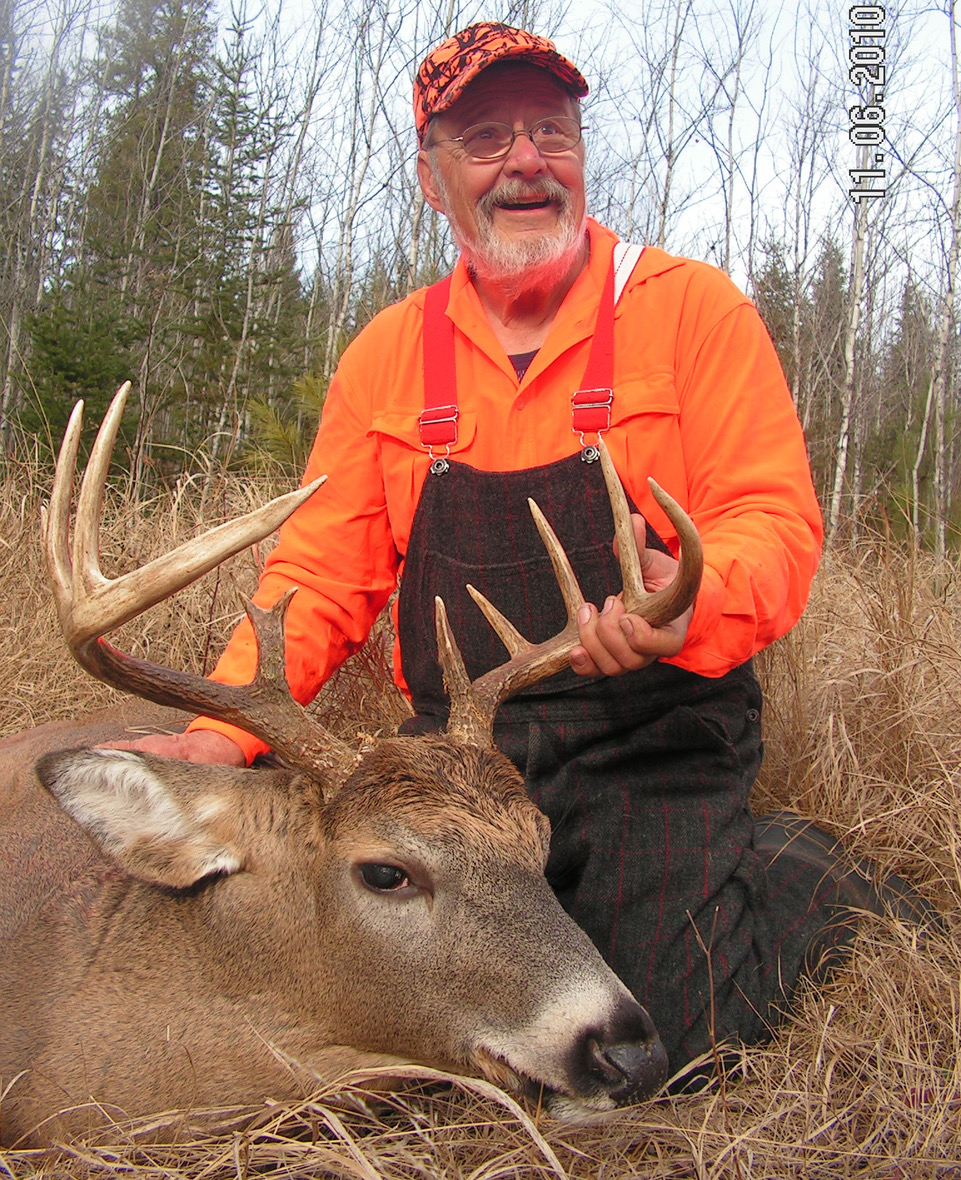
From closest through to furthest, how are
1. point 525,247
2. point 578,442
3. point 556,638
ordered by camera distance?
point 556,638 < point 578,442 < point 525,247

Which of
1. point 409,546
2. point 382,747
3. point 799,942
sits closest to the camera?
point 382,747

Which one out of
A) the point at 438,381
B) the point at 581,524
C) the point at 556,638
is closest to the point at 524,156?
the point at 438,381

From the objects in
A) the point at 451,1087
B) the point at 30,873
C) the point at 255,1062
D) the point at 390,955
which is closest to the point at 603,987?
the point at 390,955

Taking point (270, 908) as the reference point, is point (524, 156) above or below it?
above

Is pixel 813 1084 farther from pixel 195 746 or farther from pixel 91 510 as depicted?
pixel 91 510

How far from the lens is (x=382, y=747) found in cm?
236

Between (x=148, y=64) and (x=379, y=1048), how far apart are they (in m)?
30.3

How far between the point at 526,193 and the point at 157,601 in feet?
6.95

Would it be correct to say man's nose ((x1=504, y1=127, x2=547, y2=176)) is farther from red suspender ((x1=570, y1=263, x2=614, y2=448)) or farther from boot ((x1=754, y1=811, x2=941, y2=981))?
boot ((x1=754, y1=811, x2=941, y2=981))

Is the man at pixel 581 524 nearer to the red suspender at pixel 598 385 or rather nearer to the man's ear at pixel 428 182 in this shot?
the red suspender at pixel 598 385

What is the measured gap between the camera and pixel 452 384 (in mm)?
3289

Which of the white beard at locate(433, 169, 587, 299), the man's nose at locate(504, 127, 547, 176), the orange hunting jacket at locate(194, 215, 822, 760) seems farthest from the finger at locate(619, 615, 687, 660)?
the man's nose at locate(504, 127, 547, 176)

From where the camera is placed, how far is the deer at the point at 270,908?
7.04ft

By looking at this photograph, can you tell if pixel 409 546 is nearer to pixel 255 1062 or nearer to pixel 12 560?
pixel 255 1062
